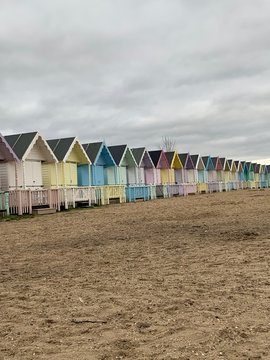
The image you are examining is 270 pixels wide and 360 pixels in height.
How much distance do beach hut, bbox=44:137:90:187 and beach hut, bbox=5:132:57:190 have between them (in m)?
0.45

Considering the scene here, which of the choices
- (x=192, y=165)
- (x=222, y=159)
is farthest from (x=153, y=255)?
(x=222, y=159)

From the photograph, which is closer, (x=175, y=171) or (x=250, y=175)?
(x=175, y=171)

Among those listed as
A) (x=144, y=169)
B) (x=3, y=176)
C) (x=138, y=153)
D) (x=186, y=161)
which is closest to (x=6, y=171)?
(x=3, y=176)

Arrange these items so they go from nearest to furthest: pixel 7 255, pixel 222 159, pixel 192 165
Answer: pixel 7 255 → pixel 192 165 → pixel 222 159

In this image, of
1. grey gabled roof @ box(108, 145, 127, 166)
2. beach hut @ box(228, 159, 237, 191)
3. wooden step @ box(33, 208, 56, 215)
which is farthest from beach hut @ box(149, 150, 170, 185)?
wooden step @ box(33, 208, 56, 215)

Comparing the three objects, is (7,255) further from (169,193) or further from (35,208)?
(169,193)

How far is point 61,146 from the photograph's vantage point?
1206 inches

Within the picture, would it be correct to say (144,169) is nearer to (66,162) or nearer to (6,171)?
(66,162)

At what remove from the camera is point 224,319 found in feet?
14.8

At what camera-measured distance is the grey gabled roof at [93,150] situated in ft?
112

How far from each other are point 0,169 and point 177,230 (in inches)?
624

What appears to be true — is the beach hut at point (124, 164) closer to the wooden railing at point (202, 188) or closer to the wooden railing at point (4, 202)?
the wooden railing at point (202, 188)

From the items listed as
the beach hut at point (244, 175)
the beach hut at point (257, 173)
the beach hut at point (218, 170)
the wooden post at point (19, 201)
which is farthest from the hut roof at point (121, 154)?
the beach hut at point (257, 173)

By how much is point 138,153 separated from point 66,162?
38.4 feet
